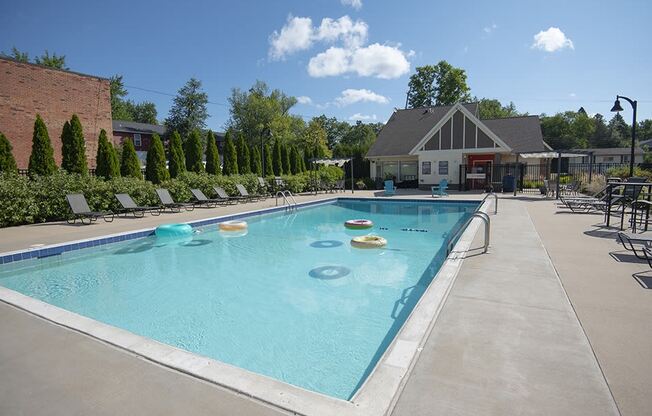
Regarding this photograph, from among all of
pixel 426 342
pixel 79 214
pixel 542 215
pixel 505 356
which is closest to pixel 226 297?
pixel 426 342

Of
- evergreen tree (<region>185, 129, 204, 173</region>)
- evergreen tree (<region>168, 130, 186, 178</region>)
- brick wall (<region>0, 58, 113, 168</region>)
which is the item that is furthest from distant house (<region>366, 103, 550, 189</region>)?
brick wall (<region>0, 58, 113, 168</region>)

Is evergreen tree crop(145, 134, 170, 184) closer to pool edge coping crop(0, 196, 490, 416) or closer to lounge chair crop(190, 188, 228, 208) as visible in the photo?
lounge chair crop(190, 188, 228, 208)

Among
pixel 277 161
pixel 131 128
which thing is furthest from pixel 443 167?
pixel 131 128

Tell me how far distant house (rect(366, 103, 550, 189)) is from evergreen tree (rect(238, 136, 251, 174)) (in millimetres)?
10198

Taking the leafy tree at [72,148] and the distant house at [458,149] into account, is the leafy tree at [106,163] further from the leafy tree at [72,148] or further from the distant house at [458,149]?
the distant house at [458,149]

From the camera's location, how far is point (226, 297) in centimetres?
591

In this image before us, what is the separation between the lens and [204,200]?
15195 mm

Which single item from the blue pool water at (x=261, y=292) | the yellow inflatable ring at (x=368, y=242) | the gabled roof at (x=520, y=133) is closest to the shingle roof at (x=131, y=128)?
the blue pool water at (x=261, y=292)

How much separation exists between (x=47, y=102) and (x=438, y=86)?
40.1 m

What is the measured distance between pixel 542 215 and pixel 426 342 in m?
10.3

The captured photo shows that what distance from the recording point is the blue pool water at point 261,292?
4.08m

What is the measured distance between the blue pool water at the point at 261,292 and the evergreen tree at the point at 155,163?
22.2ft

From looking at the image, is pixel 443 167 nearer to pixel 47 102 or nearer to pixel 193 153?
pixel 193 153

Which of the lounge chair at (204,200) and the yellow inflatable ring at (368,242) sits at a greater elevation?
the lounge chair at (204,200)
